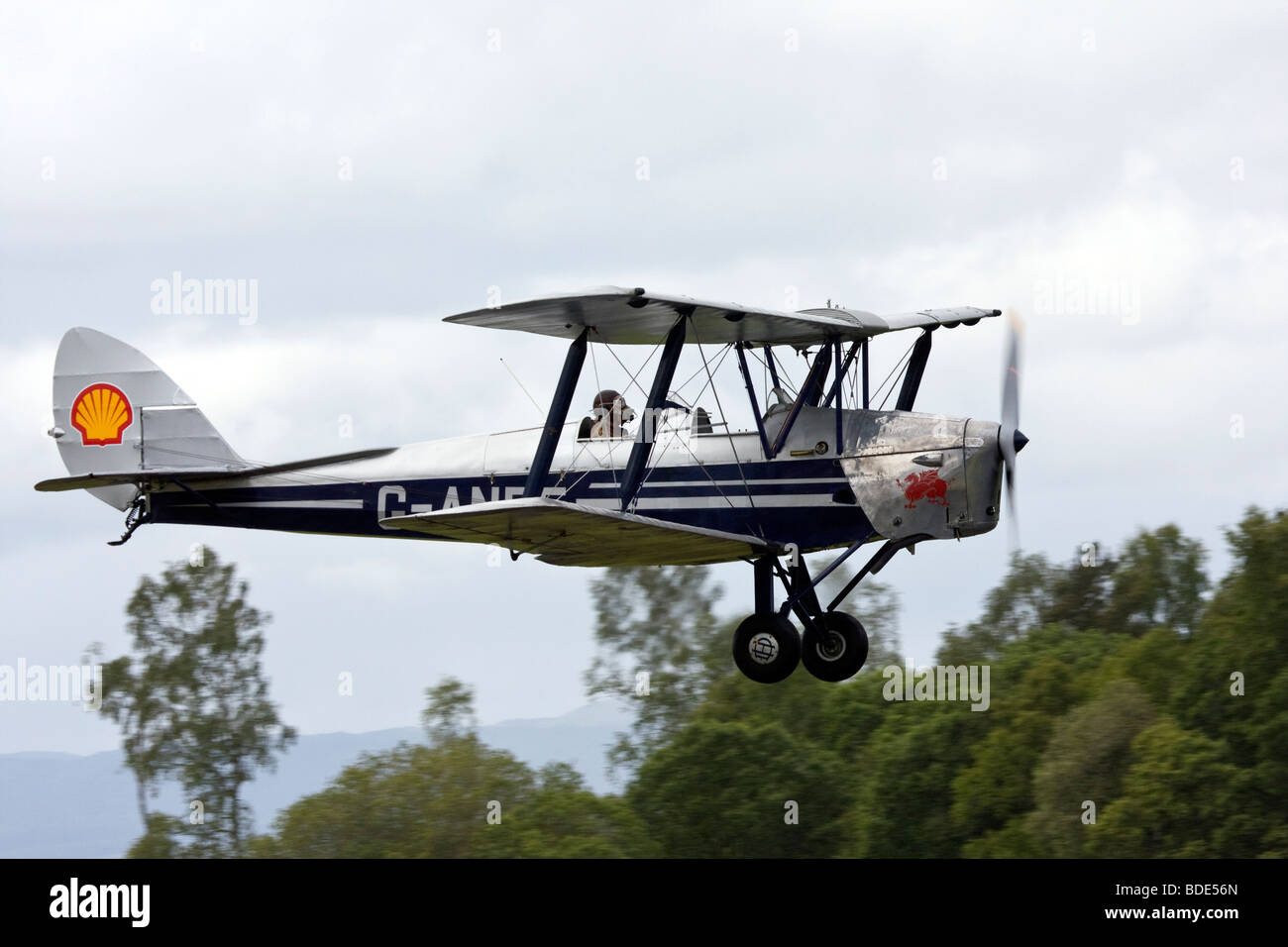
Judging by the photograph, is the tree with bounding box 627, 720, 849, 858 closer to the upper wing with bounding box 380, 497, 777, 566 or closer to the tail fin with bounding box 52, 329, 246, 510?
the tail fin with bounding box 52, 329, 246, 510

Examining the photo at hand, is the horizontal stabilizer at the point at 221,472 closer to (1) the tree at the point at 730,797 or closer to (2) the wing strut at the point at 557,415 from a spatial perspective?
(2) the wing strut at the point at 557,415

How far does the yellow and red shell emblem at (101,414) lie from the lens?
1958cm

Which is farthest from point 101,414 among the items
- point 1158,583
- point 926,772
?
point 1158,583

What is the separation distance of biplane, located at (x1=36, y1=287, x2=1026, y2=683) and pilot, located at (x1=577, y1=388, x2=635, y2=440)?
0.02 metres

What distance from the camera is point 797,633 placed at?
16.5 m

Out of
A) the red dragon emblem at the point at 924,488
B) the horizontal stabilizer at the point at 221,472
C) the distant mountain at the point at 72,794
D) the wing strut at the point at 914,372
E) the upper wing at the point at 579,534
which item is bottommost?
the distant mountain at the point at 72,794

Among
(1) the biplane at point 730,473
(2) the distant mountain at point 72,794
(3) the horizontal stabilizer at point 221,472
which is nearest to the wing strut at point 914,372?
(1) the biplane at point 730,473

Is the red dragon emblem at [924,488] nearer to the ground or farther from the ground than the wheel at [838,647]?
farther from the ground

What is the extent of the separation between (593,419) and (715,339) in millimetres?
1427

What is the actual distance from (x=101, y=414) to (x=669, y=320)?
23.3 ft

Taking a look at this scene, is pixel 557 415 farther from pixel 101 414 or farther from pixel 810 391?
pixel 101 414

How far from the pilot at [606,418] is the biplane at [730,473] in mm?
17
